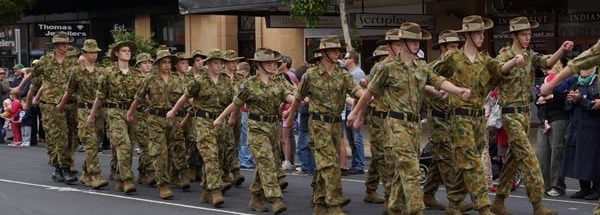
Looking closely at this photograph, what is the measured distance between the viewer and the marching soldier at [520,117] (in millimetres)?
9930

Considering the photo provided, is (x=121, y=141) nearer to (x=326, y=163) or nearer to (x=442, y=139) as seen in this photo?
(x=326, y=163)

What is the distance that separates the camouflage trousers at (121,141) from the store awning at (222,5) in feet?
24.0

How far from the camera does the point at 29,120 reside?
21109 mm

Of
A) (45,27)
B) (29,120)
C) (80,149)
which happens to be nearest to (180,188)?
(80,149)

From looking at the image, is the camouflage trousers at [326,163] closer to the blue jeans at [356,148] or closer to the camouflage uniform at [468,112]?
the camouflage uniform at [468,112]

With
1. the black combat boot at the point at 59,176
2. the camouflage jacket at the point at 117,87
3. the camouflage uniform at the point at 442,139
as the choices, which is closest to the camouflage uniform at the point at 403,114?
the camouflage uniform at the point at 442,139

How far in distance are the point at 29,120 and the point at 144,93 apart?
9.46 m

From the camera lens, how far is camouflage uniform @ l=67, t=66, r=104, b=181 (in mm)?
13070

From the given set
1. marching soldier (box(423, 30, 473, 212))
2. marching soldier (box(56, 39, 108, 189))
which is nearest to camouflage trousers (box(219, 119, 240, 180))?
marching soldier (box(56, 39, 108, 189))

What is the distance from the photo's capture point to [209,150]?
11.6 meters

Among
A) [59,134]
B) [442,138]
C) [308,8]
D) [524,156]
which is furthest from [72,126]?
[524,156]

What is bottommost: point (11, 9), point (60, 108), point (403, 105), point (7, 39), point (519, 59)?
point (60, 108)

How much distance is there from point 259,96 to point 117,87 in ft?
8.79

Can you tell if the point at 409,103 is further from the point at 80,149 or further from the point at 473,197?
the point at 80,149
